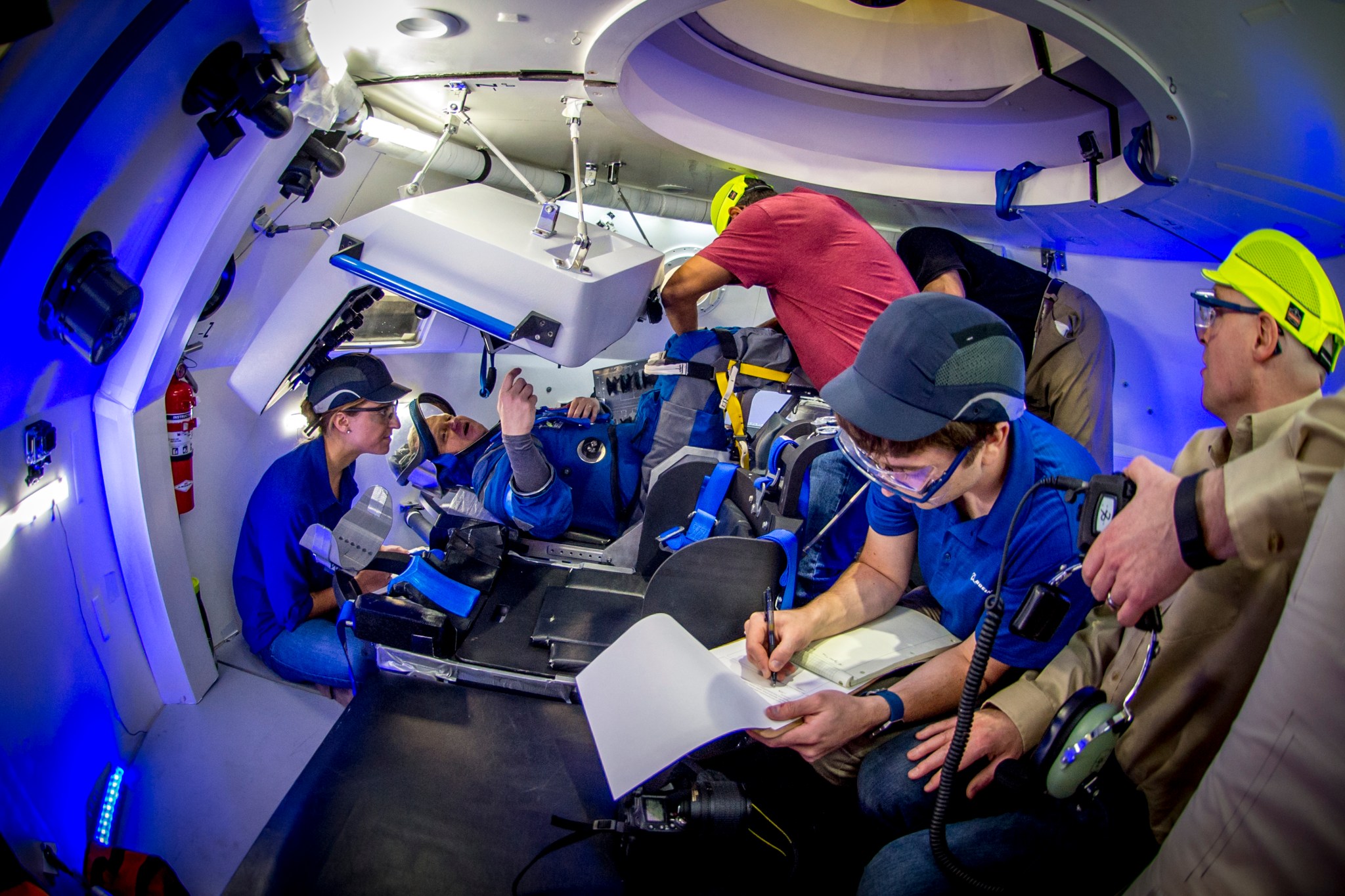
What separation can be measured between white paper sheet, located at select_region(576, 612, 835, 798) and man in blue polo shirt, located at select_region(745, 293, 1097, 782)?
0.32ft

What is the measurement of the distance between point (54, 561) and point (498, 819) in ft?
4.18

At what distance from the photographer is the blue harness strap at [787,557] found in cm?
192

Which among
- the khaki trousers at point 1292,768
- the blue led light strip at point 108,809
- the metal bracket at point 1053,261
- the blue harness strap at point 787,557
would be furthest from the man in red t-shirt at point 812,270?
the blue led light strip at point 108,809

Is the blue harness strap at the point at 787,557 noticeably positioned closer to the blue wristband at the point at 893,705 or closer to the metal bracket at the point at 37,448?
the blue wristband at the point at 893,705

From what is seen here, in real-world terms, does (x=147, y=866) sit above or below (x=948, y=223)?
below

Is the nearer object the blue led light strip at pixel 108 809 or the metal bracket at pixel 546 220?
the blue led light strip at pixel 108 809

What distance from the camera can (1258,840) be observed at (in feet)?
2.55

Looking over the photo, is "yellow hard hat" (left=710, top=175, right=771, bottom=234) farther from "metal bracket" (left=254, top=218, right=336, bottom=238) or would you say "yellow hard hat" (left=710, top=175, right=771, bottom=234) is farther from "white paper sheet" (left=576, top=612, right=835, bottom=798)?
"white paper sheet" (left=576, top=612, right=835, bottom=798)

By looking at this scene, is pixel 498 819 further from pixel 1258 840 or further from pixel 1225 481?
pixel 1225 481

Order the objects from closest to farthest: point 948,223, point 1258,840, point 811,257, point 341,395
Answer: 1. point 1258,840
2. point 811,257
3. point 341,395
4. point 948,223

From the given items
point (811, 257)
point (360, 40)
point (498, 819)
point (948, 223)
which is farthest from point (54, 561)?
point (948, 223)

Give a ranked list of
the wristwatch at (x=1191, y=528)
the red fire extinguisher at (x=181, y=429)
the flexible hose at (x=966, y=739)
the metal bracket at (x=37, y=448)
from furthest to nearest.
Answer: the red fire extinguisher at (x=181, y=429)
the metal bracket at (x=37, y=448)
the flexible hose at (x=966, y=739)
the wristwatch at (x=1191, y=528)

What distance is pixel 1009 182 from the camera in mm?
2891

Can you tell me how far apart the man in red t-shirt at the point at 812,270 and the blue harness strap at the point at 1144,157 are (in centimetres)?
77
